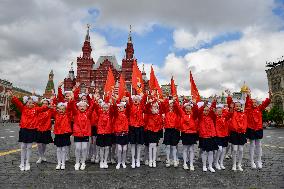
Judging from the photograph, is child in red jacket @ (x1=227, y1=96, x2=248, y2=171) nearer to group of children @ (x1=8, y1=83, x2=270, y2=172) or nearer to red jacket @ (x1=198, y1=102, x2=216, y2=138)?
group of children @ (x1=8, y1=83, x2=270, y2=172)

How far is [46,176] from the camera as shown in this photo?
257 inches

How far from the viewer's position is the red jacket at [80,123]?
25.2 ft

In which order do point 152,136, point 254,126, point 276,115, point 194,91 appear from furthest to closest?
1. point 276,115
2. point 194,91
3. point 254,126
4. point 152,136

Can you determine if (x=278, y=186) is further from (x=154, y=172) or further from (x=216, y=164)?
(x=154, y=172)

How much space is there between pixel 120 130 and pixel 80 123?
3.91 feet

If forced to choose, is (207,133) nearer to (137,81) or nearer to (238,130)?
(238,130)

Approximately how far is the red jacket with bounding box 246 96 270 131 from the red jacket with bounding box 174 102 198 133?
5.96ft

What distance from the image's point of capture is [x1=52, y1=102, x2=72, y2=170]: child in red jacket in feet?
25.3

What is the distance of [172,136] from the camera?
326 inches

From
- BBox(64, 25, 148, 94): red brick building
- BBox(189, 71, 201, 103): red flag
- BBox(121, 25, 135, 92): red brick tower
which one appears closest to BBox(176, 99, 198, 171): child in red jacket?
BBox(189, 71, 201, 103): red flag

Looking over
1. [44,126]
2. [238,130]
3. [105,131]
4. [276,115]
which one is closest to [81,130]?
[105,131]

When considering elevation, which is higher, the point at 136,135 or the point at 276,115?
the point at 276,115

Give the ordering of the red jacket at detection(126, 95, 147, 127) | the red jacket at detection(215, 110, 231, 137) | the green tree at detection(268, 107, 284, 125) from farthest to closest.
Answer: the green tree at detection(268, 107, 284, 125), the red jacket at detection(126, 95, 147, 127), the red jacket at detection(215, 110, 231, 137)

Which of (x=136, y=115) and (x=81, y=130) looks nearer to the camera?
(x=81, y=130)
